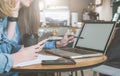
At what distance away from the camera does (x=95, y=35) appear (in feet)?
5.26

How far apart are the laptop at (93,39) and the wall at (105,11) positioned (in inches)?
135

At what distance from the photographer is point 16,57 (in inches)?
40.8

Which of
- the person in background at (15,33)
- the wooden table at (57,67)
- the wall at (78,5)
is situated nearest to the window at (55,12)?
the wall at (78,5)

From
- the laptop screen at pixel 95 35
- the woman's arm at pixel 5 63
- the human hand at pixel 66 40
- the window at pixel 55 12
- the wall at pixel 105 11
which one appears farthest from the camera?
the window at pixel 55 12

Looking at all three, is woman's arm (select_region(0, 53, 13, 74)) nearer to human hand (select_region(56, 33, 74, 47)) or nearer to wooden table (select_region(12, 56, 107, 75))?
wooden table (select_region(12, 56, 107, 75))

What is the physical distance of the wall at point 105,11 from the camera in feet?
16.5

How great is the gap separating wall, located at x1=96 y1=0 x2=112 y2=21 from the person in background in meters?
3.28

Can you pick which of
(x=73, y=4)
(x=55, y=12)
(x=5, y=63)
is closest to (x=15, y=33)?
(x=5, y=63)

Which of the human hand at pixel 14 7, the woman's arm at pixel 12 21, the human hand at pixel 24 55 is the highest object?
the human hand at pixel 14 7

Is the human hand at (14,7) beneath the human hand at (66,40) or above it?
above

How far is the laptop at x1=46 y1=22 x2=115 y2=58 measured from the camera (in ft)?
4.81

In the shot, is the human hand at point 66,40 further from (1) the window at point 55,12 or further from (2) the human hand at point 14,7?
(1) the window at point 55,12

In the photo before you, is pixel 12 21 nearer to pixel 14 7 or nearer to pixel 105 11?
pixel 14 7

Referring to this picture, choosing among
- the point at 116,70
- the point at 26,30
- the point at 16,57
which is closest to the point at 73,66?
the point at 16,57
